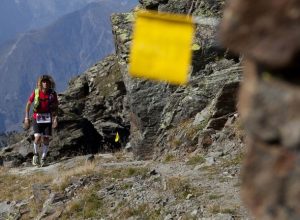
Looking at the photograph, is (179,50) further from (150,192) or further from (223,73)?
(223,73)

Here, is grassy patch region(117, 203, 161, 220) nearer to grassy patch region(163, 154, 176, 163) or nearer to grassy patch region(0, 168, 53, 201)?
grassy patch region(163, 154, 176, 163)

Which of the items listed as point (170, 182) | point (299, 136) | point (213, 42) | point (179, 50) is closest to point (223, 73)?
point (213, 42)

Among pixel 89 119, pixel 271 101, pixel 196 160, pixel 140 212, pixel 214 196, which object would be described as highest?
pixel 271 101

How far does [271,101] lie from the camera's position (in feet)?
14.9

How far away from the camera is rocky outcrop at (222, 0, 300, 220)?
14.5 ft

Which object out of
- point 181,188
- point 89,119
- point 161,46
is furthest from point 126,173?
point 89,119

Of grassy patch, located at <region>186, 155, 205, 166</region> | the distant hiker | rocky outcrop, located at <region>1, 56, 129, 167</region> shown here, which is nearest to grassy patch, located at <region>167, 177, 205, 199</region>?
grassy patch, located at <region>186, 155, 205, 166</region>

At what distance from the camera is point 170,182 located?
14.4 meters

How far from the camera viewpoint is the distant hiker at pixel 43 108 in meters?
20.4

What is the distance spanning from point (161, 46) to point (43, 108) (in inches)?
612

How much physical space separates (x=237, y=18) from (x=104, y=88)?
3496 cm

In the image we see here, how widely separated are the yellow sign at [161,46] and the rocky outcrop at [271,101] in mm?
937

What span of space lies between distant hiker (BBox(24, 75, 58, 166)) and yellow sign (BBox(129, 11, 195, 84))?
1477 cm

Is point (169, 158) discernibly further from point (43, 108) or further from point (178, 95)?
point (43, 108)
